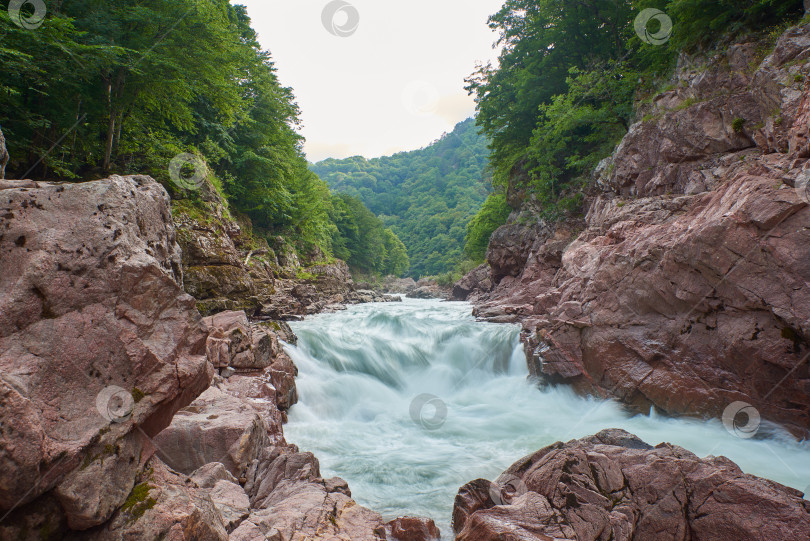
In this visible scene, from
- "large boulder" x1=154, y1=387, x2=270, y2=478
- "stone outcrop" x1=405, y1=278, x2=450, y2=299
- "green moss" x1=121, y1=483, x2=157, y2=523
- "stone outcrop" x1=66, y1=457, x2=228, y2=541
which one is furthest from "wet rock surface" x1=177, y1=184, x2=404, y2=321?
"stone outcrop" x1=405, y1=278, x2=450, y2=299

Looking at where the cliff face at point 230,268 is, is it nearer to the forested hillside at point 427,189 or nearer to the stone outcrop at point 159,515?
the stone outcrop at point 159,515

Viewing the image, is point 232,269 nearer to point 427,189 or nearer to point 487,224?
point 487,224

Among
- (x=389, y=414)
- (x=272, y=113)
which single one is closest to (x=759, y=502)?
(x=389, y=414)

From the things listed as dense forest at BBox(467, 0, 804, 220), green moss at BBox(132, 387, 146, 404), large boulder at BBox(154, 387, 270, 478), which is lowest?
large boulder at BBox(154, 387, 270, 478)

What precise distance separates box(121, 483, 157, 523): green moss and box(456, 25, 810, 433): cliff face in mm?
8453

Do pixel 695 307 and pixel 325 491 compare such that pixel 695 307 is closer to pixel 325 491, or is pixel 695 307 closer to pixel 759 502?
pixel 759 502

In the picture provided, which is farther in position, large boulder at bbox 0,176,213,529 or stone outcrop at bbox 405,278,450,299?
stone outcrop at bbox 405,278,450,299

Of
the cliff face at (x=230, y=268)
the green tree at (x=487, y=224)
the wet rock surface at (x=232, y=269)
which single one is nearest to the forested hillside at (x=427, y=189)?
the green tree at (x=487, y=224)

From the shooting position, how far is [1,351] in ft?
7.44

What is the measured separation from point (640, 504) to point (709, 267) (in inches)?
202

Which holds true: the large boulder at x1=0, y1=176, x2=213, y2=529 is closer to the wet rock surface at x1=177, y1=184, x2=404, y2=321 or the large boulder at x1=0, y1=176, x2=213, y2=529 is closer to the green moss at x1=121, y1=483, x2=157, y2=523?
the green moss at x1=121, y1=483, x2=157, y2=523

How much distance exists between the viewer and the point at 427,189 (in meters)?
121

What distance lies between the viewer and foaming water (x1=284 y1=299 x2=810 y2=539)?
620 cm

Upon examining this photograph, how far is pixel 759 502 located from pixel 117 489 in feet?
17.5
